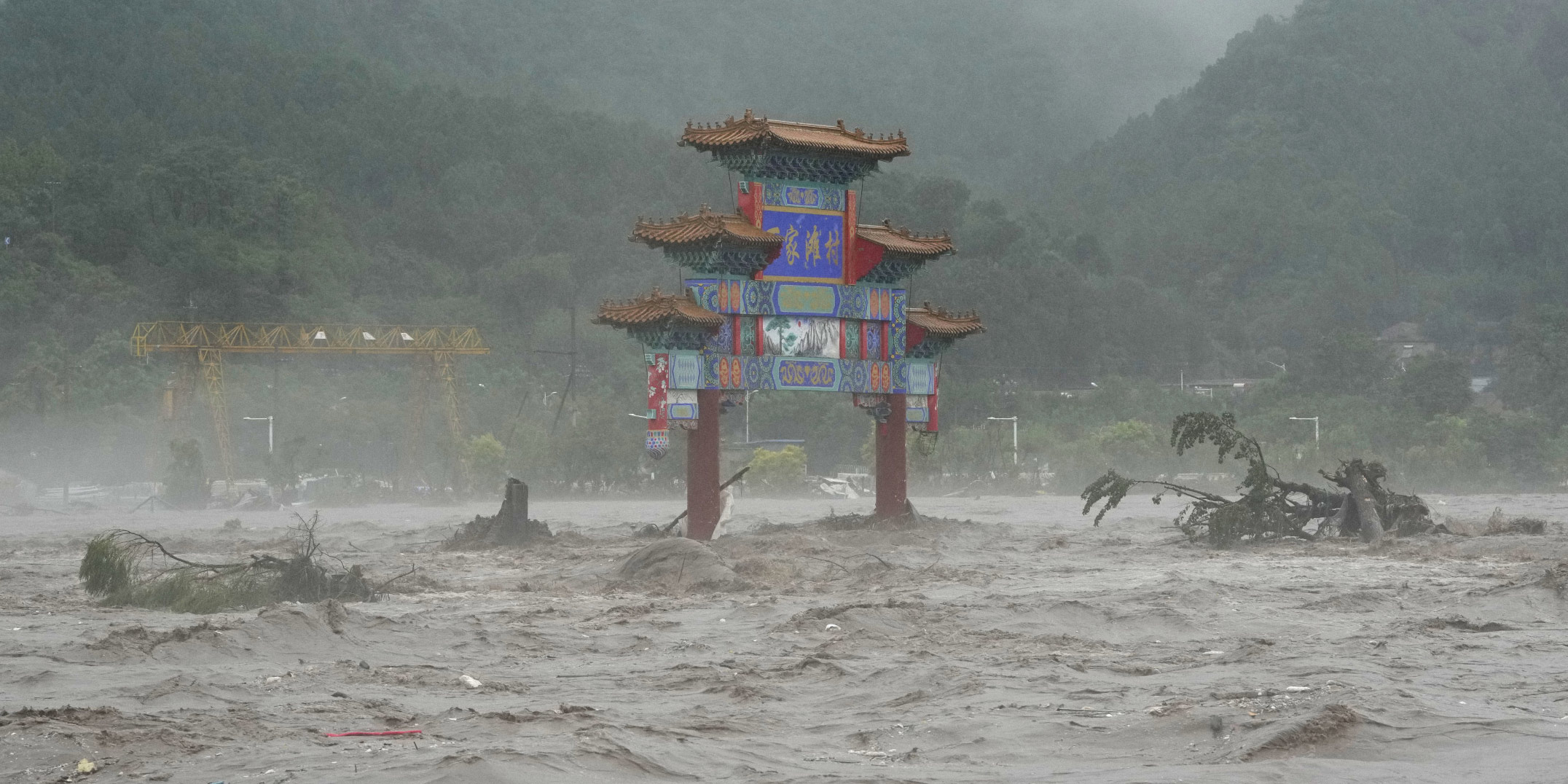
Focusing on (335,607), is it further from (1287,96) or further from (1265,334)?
(1287,96)

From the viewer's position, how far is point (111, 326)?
79.8m

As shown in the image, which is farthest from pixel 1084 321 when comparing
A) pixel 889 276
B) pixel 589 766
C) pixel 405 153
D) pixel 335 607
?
pixel 589 766

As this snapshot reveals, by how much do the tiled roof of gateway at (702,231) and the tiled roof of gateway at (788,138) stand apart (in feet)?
3.95

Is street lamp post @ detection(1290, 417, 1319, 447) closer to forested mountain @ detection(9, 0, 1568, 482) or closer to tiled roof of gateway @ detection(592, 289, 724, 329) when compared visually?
forested mountain @ detection(9, 0, 1568, 482)

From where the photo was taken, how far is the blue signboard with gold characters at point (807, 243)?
2984cm

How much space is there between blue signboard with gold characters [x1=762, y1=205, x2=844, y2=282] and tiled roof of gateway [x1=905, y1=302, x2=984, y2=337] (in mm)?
1767

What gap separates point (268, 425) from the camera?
71.8 m

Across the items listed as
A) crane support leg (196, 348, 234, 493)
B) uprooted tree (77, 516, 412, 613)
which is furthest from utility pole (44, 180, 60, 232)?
uprooted tree (77, 516, 412, 613)

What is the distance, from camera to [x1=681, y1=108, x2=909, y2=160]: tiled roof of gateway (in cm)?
2925

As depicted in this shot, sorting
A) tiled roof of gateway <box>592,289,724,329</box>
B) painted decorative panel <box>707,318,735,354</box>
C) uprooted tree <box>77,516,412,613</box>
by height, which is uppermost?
tiled roof of gateway <box>592,289,724,329</box>

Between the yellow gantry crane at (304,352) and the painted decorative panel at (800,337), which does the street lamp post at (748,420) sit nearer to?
the yellow gantry crane at (304,352)

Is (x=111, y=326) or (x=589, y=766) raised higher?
(x=111, y=326)

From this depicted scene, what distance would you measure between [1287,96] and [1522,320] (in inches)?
2483

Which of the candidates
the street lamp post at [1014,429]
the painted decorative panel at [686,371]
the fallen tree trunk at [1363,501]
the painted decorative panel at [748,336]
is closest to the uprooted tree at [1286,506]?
the fallen tree trunk at [1363,501]
